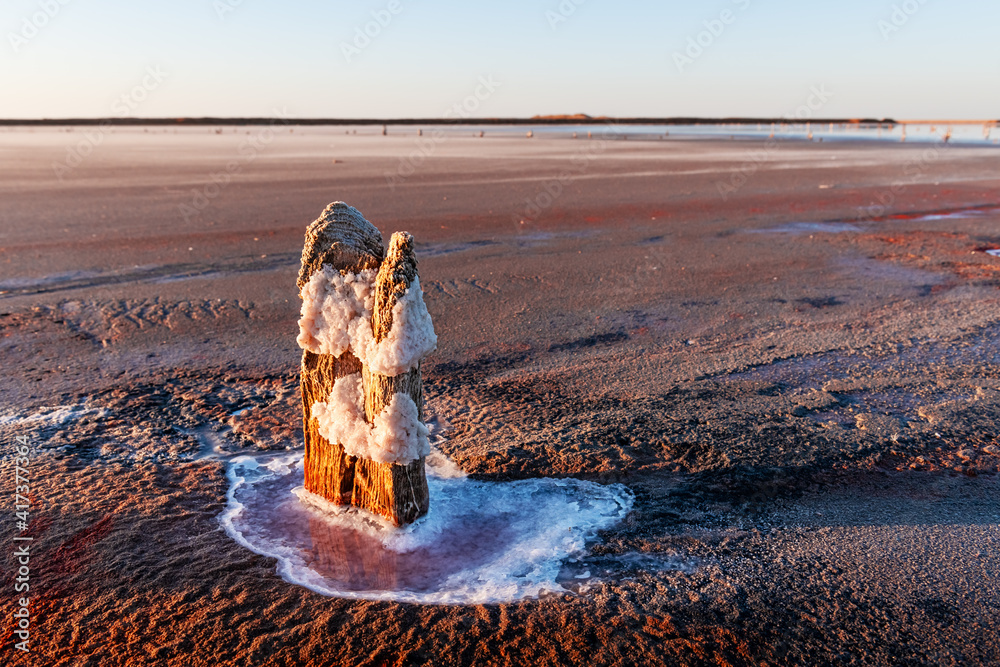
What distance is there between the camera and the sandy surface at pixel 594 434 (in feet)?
9.65

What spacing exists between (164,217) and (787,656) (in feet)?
47.1

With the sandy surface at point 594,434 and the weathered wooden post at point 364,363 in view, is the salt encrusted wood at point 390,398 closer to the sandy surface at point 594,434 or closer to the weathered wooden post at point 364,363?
the weathered wooden post at point 364,363

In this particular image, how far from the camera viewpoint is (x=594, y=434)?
4691 millimetres

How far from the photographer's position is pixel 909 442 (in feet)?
15.1

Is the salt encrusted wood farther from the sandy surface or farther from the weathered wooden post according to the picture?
the sandy surface

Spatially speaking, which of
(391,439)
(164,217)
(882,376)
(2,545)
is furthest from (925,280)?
(164,217)

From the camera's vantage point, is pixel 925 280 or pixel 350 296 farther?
pixel 925 280

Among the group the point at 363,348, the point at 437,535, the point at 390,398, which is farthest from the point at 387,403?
the point at 437,535

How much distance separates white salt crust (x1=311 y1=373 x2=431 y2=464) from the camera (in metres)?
3.43

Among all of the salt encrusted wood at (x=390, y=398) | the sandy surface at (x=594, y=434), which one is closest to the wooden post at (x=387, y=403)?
the salt encrusted wood at (x=390, y=398)

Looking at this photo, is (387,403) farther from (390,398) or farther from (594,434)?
(594,434)

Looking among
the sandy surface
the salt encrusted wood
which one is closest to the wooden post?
the salt encrusted wood

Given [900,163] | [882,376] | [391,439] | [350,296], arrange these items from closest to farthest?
[391,439]
[350,296]
[882,376]
[900,163]

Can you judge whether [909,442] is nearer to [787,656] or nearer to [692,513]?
[692,513]
